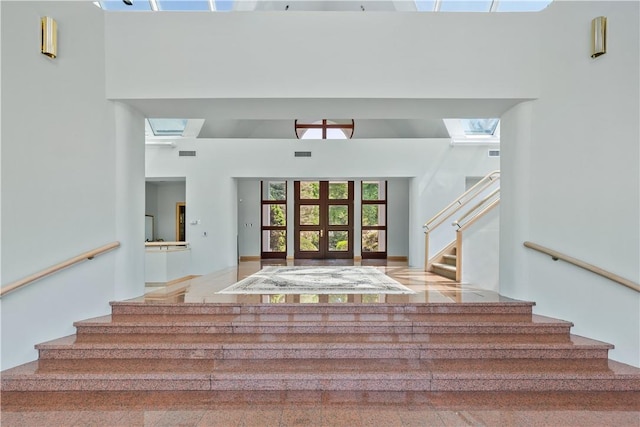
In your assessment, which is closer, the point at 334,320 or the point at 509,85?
the point at 334,320

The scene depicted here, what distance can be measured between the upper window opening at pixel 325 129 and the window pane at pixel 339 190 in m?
1.79

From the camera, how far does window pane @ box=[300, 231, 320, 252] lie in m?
14.3

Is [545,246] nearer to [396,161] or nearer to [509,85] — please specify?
[509,85]

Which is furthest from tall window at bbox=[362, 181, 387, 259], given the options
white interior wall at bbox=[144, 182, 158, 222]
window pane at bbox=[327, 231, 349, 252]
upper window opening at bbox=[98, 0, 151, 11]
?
upper window opening at bbox=[98, 0, 151, 11]

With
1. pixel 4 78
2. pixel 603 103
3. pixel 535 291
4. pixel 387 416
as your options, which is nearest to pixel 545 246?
pixel 535 291

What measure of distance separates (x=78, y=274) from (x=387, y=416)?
3953 mm

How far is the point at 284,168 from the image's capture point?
10922mm

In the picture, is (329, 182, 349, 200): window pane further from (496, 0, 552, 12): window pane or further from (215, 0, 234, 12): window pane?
(496, 0, 552, 12): window pane

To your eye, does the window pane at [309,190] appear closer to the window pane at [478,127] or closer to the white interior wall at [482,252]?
the window pane at [478,127]

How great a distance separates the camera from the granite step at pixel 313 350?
3945mm

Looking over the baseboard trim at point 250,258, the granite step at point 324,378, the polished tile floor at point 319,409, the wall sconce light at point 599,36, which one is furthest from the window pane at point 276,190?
the polished tile floor at point 319,409

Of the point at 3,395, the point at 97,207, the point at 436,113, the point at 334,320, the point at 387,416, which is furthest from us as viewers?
the point at 436,113

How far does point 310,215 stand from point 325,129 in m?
3.28

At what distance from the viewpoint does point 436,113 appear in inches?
232
